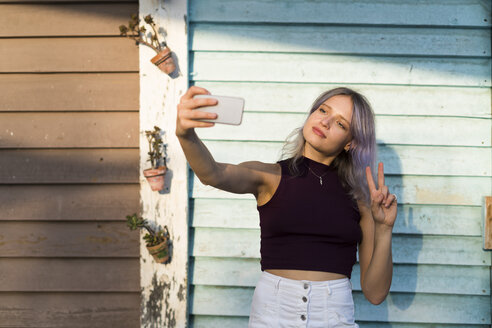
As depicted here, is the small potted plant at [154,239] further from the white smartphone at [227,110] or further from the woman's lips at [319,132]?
the white smartphone at [227,110]

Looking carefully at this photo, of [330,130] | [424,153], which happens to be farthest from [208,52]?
[424,153]

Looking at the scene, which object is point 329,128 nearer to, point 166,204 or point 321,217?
point 321,217

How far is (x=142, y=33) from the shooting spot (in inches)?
108

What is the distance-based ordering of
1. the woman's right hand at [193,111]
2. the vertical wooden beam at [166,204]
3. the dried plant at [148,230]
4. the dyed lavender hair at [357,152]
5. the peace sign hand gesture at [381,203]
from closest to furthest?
the woman's right hand at [193,111], the peace sign hand gesture at [381,203], the dyed lavender hair at [357,152], the dried plant at [148,230], the vertical wooden beam at [166,204]

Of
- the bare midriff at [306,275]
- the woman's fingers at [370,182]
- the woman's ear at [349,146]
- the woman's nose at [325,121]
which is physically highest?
the woman's nose at [325,121]

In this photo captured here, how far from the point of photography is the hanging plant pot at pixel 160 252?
8.68ft

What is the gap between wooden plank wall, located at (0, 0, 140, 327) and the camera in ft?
9.16

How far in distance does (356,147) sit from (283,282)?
68 centimetres

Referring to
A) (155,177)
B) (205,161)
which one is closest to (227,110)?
(205,161)

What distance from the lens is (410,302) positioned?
278 cm

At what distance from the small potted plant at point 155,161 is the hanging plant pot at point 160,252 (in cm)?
32

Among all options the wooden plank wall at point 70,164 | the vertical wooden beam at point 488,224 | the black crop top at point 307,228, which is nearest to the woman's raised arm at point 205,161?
the black crop top at point 307,228

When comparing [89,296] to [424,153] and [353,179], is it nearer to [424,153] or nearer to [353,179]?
[353,179]

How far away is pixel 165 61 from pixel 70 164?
83cm
